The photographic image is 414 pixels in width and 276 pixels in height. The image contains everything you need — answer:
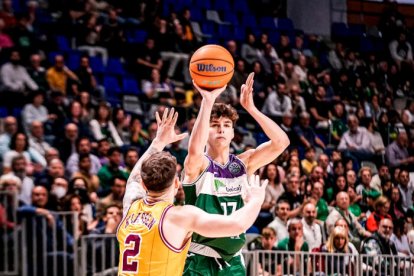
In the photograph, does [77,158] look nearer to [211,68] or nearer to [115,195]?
[115,195]

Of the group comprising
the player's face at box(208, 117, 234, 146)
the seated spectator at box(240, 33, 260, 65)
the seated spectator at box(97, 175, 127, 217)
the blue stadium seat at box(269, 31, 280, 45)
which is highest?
the blue stadium seat at box(269, 31, 280, 45)

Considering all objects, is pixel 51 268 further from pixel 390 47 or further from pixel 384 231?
pixel 390 47

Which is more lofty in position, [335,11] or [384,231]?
[335,11]

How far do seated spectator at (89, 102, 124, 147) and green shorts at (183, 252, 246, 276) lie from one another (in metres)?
6.04

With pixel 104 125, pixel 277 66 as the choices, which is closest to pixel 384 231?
pixel 104 125

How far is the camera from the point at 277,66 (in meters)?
16.3

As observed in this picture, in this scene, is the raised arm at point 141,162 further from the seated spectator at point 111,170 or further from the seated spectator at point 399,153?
the seated spectator at point 399,153

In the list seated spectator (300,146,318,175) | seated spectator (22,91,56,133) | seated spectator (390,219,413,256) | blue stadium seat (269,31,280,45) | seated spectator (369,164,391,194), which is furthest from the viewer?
blue stadium seat (269,31,280,45)

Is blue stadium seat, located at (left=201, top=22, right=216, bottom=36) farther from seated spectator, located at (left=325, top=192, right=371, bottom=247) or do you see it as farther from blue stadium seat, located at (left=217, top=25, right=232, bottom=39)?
seated spectator, located at (left=325, top=192, right=371, bottom=247)

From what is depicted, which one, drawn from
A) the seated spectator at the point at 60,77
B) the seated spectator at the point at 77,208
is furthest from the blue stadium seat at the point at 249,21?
the seated spectator at the point at 77,208

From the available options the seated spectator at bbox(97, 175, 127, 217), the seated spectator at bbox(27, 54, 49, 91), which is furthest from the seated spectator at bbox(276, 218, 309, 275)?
the seated spectator at bbox(27, 54, 49, 91)

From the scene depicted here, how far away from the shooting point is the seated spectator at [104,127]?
40.3 feet

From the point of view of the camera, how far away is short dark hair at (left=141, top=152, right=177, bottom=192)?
15.9 feet

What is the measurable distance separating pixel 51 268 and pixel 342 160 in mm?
6695
